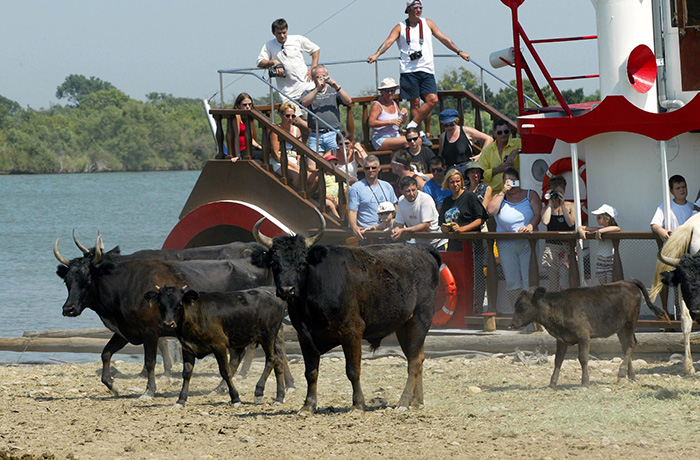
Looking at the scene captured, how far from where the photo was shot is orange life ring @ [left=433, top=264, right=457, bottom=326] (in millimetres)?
14523

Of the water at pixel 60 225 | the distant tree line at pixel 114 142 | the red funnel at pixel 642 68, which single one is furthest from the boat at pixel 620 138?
the distant tree line at pixel 114 142

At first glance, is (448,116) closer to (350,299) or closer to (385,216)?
(385,216)

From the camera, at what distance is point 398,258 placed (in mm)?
11227

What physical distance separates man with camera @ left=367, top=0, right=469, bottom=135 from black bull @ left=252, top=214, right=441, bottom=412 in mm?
6287

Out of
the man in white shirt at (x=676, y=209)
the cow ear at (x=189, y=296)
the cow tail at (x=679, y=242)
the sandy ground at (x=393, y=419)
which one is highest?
the man in white shirt at (x=676, y=209)

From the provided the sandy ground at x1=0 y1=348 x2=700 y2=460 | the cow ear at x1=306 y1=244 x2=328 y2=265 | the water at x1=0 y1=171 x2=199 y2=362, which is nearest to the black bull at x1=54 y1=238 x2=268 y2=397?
the sandy ground at x1=0 y1=348 x2=700 y2=460

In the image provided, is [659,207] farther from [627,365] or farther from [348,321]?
[348,321]

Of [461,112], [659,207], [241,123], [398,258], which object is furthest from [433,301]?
[461,112]

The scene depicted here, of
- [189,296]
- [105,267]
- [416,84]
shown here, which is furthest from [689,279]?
[416,84]

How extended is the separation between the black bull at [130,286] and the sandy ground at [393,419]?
0.58 metres

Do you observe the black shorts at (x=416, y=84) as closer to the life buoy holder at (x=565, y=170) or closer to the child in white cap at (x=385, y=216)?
the child in white cap at (x=385, y=216)

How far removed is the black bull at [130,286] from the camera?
1269 centimetres

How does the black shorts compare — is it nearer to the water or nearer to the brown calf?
the brown calf

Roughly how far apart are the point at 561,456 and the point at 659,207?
4.92m
